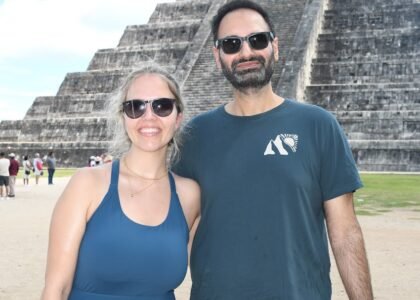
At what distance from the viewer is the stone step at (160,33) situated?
34094 mm

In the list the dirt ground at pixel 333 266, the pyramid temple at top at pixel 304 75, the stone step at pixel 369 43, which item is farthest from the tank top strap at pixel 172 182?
the stone step at pixel 369 43

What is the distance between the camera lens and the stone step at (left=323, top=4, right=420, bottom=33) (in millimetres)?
29750

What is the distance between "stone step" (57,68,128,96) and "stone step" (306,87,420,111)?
10386 millimetres

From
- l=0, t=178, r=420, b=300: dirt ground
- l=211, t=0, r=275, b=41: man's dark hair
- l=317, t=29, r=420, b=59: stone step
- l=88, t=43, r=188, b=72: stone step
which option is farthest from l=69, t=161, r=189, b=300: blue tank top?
l=88, t=43, r=188, b=72: stone step

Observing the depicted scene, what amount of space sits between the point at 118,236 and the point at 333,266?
20.1 ft

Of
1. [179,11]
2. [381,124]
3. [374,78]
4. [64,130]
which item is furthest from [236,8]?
[179,11]

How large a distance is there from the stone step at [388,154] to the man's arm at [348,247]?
21914 mm

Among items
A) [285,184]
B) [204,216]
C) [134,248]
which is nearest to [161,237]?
[134,248]

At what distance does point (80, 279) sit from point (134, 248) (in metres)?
0.29

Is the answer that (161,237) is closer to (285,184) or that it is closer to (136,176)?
(136,176)

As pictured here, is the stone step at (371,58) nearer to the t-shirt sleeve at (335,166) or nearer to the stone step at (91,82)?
the stone step at (91,82)

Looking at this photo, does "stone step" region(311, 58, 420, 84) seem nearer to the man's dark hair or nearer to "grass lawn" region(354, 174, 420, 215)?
"grass lawn" region(354, 174, 420, 215)

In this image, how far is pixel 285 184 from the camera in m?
3.17

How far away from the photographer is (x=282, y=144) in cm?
322
